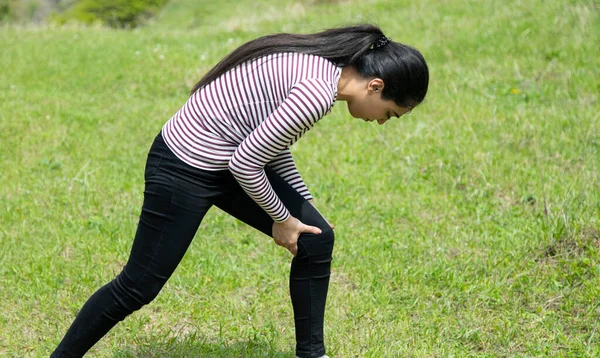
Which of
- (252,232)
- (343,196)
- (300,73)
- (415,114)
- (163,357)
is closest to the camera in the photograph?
(300,73)

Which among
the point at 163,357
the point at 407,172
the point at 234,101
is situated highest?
the point at 234,101

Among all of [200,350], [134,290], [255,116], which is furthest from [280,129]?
[200,350]

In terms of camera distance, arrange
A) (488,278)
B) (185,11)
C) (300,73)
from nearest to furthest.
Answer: (300,73), (488,278), (185,11)

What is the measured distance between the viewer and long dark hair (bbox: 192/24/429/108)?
2.62 metres

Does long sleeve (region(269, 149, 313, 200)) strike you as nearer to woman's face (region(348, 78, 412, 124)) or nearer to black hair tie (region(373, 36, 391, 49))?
woman's face (region(348, 78, 412, 124))

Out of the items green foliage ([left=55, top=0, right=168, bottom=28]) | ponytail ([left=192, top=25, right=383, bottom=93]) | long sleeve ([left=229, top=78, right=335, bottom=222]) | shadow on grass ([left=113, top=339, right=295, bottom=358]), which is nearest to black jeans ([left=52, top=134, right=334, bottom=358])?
long sleeve ([left=229, top=78, right=335, bottom=222])

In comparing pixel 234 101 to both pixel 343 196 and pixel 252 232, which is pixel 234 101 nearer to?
pixel 252 232

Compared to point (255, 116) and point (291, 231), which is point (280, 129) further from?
point (291, 231)

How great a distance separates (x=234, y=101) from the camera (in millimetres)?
2635

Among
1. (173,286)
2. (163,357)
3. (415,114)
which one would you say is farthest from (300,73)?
(415,114)

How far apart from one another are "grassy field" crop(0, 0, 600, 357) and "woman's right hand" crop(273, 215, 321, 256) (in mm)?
898

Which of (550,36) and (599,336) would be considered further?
(550,36)

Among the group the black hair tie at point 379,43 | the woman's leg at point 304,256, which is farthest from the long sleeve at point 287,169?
the black hair tie at point 379,43

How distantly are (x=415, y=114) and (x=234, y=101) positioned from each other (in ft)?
14.6
